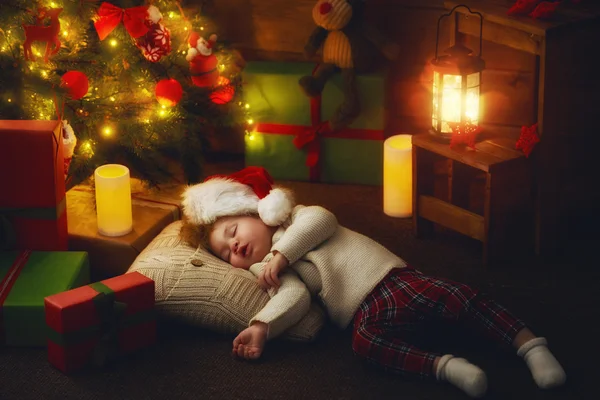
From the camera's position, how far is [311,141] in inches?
127

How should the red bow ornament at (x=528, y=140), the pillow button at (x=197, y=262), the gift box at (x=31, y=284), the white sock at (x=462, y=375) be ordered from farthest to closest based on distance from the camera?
the red bow ornament at (x=528, y=140) → the pillow button at (x=197, y=262) → the gift box at (x=31, y=284) → the white sock at (x=462, y=375)

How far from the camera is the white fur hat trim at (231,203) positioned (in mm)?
2332

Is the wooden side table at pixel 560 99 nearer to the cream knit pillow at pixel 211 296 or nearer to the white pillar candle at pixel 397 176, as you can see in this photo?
the white pillar candle at pixel 397 176

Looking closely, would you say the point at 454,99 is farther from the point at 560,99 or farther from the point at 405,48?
the point at 405,48

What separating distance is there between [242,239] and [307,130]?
0.98 m

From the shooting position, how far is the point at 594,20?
2596 millimetres

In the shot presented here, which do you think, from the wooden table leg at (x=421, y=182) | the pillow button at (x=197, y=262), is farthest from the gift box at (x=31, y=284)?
the wooden table leg at (x=421, y=182)

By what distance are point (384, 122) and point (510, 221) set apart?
71cm

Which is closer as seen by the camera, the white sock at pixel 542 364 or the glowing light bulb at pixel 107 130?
the white sock at pixel 542 364

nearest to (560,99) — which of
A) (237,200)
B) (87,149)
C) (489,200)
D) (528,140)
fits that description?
(528,140)

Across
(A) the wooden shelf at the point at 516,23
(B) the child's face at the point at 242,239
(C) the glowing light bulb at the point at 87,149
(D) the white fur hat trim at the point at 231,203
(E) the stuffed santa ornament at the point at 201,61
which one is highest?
(A) the wooden shelf at the point at 516,23

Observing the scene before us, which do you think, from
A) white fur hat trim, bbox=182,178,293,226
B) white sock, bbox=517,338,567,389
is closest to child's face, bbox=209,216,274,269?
white fur hat trim, bbox=182,178,293,226

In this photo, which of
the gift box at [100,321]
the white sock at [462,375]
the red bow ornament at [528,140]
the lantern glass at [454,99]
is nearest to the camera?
the white sock at [462,375]

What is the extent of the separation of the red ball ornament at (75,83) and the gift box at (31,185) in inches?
5.6
